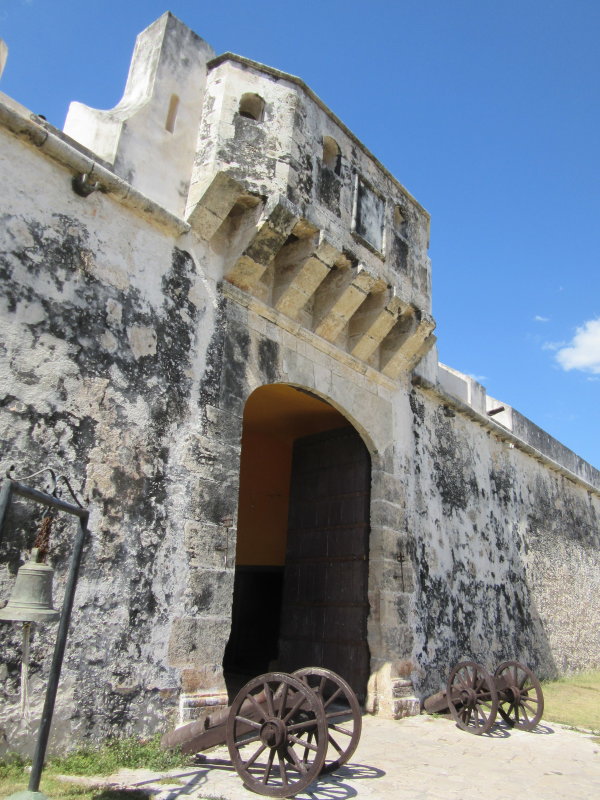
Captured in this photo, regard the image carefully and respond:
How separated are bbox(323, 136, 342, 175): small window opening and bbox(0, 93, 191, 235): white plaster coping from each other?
2161mm

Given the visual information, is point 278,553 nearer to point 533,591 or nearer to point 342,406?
point 342,406

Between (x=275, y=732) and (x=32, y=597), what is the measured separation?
1.65 m

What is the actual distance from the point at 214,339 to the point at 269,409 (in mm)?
2476

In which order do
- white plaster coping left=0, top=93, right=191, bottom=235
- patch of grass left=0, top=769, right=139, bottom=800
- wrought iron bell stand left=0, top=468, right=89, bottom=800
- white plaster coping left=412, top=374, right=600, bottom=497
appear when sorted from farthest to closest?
white plaster coping left=412, top=374, right=600, bottom=497 → white plaster coping left=0, top=93, right=191, bottom=235 → patch of grass left=0, top=769, right=139, bottom=800 → wrought iron bell stand left=0, top=468, right=89, bottom=800

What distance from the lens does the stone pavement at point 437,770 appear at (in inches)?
139

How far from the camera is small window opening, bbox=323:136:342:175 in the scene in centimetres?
655

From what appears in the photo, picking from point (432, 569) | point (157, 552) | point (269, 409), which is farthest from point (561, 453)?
point (157, 552)

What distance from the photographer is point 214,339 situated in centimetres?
513

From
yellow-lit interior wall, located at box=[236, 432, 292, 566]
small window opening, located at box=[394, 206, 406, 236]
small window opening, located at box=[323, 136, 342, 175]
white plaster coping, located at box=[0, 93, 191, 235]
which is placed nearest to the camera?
white plaster coping, located at box=[0, 93, 191, 235]

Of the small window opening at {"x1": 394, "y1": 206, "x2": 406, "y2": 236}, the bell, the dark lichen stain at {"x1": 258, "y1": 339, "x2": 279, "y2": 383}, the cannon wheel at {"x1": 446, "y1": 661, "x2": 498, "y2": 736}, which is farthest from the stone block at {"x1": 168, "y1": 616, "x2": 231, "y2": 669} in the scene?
the small window opening at {"x1": 394, "y1": 206, "x2": 406, "y2": 236}

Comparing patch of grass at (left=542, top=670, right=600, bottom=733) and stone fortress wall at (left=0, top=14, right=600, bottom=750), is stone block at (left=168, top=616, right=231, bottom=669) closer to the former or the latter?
stone fortress wall at (left=0, top=14, right=600, bottom=750)

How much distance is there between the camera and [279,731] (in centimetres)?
353

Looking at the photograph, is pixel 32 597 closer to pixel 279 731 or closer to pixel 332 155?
pixel 279 731

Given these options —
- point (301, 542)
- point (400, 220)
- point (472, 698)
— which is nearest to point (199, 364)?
point (301, 542)
